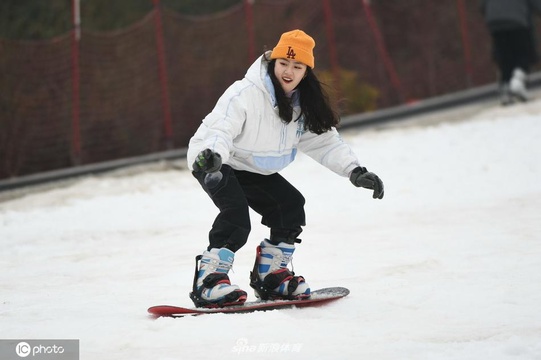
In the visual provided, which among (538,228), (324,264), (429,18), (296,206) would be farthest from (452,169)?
(429,18)

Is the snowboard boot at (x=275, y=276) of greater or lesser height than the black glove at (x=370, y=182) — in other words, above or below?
below

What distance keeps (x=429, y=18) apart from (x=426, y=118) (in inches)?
159

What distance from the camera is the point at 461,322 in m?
4.83

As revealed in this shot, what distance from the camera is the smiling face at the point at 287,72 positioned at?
17.1 feet

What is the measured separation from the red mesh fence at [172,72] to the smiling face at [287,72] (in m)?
6.08

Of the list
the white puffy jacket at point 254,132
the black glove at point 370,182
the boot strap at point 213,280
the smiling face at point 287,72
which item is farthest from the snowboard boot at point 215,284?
the smiling face at point 287,72

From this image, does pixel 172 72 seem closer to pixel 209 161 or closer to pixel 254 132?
pixel 254 132

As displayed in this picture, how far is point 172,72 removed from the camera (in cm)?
1212

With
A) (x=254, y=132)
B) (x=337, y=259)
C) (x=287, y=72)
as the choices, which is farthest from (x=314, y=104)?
(x=337, y=259)

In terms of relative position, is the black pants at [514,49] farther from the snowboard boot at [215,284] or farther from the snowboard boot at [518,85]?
the snowboard boot at [215,284]

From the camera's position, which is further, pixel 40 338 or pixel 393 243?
pixel 393 243

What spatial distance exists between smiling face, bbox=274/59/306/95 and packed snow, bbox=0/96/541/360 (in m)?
1.18

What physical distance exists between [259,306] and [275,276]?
14.3 inches

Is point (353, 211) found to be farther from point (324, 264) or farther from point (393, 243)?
point (324, 264)
